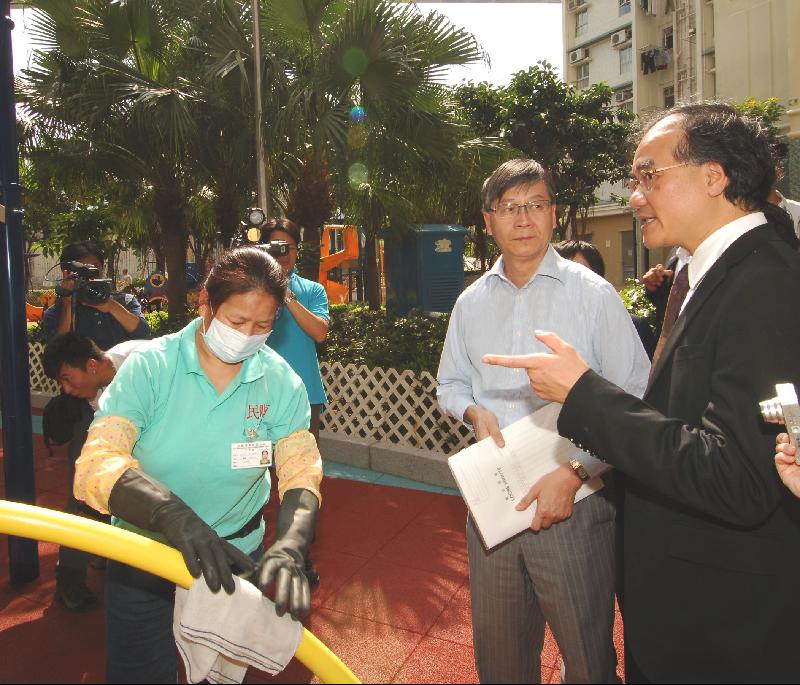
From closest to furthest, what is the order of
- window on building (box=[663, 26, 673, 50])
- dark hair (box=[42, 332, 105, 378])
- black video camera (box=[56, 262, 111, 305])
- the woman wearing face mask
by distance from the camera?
1. the woman wearing face mask
2. dark hair (box=[42, 332, 105, 378])
3. black video camera (box=[56, 262, 111, 305])
4. window on building (box=[663, 26, 673, 50])

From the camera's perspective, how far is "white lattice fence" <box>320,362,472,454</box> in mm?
5285

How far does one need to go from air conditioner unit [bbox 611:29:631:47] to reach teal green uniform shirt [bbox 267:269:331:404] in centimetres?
3385

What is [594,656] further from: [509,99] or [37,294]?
[37,294]

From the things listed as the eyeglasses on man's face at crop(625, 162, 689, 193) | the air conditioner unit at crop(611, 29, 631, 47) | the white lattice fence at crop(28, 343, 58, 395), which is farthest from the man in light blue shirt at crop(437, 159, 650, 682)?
the air conditioner unit at crop(611, 29, 631, 47)

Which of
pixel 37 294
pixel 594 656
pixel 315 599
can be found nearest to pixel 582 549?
pixel 594 656

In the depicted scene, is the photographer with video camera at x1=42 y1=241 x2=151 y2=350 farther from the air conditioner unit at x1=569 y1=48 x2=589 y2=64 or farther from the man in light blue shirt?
the air conditioner unit at x1=569 y1=48 x2=589 y2=64

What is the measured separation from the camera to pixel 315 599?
321 cm

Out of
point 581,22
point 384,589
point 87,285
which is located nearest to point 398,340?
point 87,285

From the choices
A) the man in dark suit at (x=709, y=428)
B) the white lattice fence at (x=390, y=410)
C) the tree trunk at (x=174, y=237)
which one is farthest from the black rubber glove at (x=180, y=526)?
the tree trunk at (x=174, y=237)

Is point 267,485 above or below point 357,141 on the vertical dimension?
below

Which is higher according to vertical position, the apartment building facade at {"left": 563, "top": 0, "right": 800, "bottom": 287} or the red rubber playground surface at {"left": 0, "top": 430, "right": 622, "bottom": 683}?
the apartment building facade at {"left": 563, "top": 0, "right": 800, "bottom": 287}

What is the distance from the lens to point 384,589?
3287 millimetres

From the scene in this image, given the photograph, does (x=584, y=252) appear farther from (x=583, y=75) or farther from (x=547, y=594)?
(x=583, y=75)

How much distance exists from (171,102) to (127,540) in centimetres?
702
